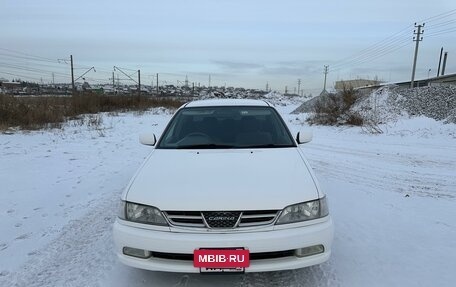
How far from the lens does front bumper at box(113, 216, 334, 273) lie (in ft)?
8.18

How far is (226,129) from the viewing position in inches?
163

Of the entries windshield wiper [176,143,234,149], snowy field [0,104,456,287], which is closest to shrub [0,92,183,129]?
snowy field [0,104,456,287]

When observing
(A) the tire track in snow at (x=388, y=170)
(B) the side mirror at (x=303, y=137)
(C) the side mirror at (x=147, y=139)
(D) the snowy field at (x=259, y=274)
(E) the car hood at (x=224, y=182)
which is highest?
(B) the side mirror at (x=303, y=137)

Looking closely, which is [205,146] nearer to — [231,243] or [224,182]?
[224,182]

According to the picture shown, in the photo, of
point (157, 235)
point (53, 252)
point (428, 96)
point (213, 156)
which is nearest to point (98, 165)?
point (53, 252)

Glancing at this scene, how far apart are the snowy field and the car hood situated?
0.77 metres

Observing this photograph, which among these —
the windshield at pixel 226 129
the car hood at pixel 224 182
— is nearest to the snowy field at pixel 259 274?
the car hood at pixel 224 182

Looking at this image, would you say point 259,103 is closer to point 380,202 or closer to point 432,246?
point 380,202

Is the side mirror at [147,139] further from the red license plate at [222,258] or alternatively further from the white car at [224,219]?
the red license plate at [222,258]

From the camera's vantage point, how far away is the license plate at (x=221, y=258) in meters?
2.48

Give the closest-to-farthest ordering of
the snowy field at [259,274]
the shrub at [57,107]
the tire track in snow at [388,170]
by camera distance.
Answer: the snowy field at [259,274] < the tire track in snow at [388,170] < the shrub at [57,107]

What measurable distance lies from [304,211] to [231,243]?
648 millimetres

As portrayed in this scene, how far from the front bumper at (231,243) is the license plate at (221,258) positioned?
0.12ft

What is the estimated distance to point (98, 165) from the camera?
729 centimetres
